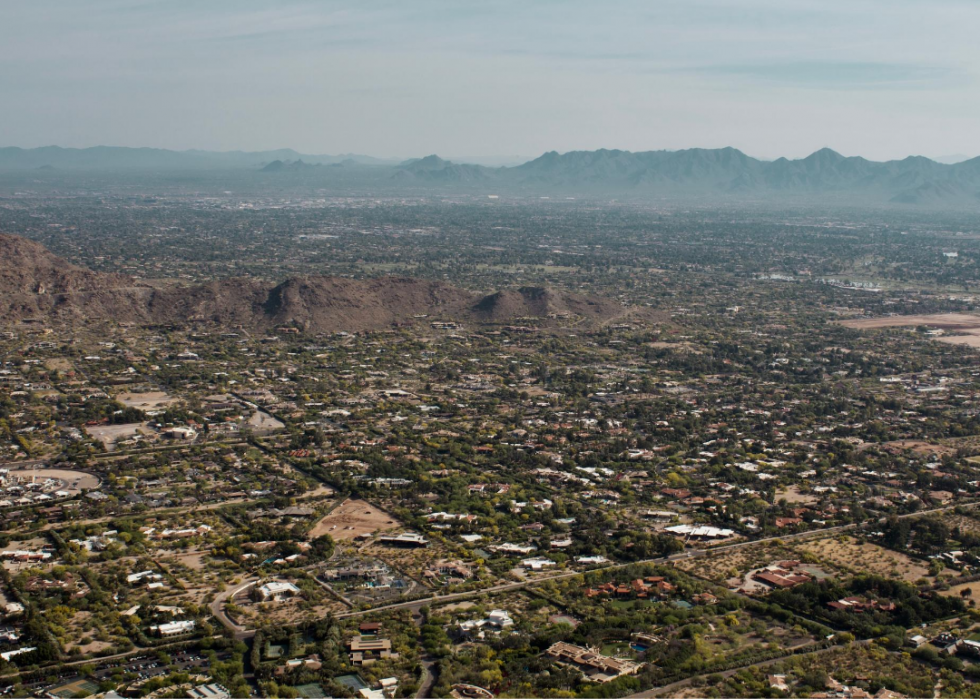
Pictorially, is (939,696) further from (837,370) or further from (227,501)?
(837,370)

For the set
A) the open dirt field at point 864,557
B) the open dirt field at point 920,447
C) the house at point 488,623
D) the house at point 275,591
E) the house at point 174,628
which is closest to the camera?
the house at point 174,628

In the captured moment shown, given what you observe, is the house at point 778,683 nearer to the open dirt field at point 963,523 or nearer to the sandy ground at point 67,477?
the open dirt field at point 963,523

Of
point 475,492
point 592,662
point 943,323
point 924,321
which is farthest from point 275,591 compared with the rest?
point 924,321

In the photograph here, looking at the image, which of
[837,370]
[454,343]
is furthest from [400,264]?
[837,370]

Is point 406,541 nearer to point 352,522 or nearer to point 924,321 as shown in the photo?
point 352,522

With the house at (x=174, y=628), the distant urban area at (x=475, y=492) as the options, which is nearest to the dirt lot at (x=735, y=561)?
the distant urban area at (x=475, y=492)

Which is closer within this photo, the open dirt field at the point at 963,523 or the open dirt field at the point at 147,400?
the open dirt field at the point at 963,523

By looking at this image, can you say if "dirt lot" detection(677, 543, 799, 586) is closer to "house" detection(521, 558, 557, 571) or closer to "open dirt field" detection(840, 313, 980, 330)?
"house" detection(521, 558, 557, 571)
